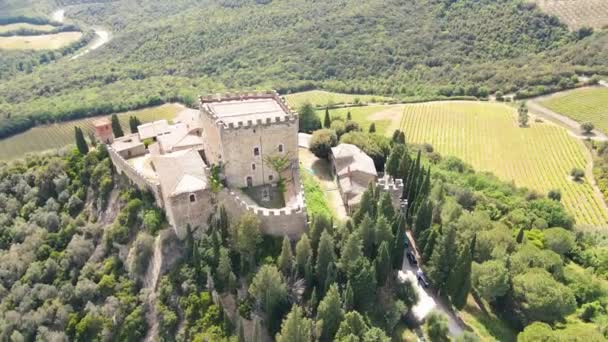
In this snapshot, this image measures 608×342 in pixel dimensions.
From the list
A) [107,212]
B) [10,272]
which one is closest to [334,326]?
[107,212]

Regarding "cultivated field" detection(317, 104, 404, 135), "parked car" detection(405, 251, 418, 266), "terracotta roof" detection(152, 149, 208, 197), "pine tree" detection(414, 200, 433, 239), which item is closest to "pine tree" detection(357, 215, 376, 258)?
"parked car" detection(405, 251, 418, 266)

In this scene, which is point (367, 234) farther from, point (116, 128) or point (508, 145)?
point (508, 145)

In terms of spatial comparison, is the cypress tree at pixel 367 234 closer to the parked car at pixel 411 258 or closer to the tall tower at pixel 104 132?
the parked car at pixel 411 258

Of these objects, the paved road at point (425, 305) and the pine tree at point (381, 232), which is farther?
the paved road at point (425, 305)

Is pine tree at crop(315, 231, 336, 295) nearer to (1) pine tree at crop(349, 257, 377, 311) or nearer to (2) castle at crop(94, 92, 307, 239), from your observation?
(1) pine tree at crop(349, 257, 377, 311)

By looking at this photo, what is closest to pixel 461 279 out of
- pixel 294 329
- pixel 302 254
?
pixel 302 254

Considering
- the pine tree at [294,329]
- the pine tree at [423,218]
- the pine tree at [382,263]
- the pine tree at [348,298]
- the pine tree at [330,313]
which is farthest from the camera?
the pine tree at [423,218]

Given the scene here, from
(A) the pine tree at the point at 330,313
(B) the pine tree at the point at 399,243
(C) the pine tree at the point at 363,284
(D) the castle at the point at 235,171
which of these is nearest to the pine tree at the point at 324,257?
(C) the pine tree at the point at 363,284
